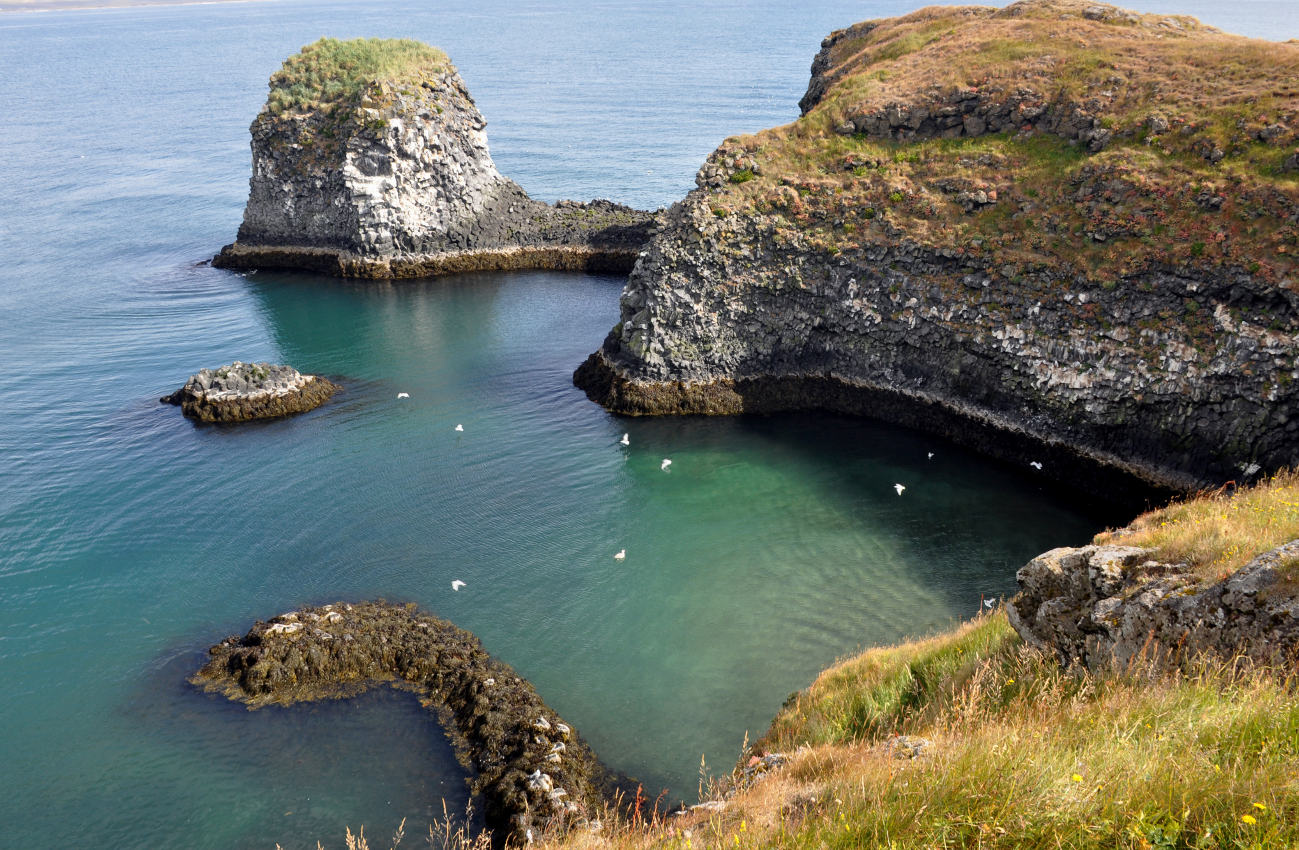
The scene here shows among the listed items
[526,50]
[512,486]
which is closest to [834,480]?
[512,486]

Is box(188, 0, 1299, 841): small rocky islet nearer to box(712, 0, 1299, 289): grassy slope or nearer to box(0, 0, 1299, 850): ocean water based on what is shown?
box(712, 0, 1299, 289): grassy slope

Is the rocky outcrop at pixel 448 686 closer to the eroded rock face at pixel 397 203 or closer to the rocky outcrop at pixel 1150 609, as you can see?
the rocky outcrop at pixel 1150 609

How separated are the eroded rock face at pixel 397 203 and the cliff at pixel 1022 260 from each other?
81.7 ft

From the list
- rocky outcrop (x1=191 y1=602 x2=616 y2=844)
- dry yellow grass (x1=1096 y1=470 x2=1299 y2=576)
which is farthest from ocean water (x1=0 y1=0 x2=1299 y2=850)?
dry yellow grass (x1=1096 y1=470 x2=1299 y2=576)

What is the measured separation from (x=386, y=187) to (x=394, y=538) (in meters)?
41.3

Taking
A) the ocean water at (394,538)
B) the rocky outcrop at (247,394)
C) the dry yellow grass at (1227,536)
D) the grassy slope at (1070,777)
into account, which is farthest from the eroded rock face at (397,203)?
the grassy slope at (1070,777)

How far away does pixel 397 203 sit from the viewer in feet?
212

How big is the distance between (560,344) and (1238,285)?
36.5 m

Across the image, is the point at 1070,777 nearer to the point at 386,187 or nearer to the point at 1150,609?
the point at 1150,609

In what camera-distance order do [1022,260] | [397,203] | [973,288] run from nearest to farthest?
[1022,260] < [973,288] < [397,203]

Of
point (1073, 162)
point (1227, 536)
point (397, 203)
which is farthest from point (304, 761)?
point (397, 203)

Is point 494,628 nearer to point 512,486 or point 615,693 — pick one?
point 615,693

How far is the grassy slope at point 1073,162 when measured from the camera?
33.9 m

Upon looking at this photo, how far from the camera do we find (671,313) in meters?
42.8
